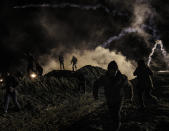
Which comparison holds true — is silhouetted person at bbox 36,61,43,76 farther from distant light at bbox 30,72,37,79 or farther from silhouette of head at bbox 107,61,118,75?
silhouette of head at bbox 107,61,118,75

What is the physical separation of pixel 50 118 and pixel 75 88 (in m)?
9.20

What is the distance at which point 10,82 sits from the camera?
886 cm

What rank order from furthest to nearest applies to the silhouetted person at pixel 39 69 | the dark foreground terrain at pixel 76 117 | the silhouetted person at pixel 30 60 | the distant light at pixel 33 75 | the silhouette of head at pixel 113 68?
the silhouetted person at pixel 39 69, the distant light at pixel 33 75, the silhouetted person at pixel 30 60, the dark foreground terrain at pixel 76 117, the silhouette of head at pixel 113 68

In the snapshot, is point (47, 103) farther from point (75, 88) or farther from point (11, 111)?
point (75, 88)

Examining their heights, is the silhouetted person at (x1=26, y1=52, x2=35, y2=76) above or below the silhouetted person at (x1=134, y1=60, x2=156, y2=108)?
above

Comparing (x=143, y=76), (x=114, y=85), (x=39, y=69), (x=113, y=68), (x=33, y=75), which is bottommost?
(x=114, y=85)

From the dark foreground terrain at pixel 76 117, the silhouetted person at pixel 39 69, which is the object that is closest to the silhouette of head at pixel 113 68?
the dark foreground terrain at pixel 76 117

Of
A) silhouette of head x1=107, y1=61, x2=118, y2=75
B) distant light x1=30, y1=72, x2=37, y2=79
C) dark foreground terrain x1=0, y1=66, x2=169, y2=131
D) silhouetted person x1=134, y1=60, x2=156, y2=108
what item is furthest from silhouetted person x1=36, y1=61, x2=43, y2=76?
silhouette of head x1=107, y1=61, x2=118, y2=75

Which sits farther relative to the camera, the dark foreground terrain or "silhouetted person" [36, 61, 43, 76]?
"silhouetted person" [36, 61, 43, 76]

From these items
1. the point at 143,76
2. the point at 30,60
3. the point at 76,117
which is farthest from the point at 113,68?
the point at 30,60

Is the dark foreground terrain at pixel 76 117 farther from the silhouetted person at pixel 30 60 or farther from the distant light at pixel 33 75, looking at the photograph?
the distant light at pixel 33 75

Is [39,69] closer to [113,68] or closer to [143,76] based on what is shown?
[143,76]

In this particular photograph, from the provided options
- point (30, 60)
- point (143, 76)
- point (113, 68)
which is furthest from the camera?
point (30, 60)

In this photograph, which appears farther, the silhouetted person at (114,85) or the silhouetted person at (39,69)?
the silhouetted person at (39,69)
